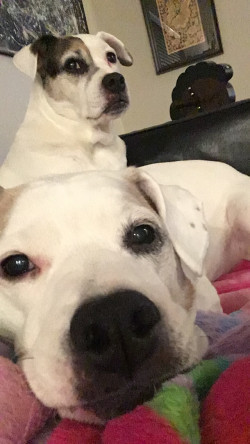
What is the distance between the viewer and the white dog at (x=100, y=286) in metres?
0.62

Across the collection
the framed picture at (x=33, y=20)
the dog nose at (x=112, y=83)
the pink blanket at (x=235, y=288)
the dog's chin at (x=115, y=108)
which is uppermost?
the framed picture at (x=33, y=20)

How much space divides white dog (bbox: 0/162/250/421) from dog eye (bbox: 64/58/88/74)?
4.75ft

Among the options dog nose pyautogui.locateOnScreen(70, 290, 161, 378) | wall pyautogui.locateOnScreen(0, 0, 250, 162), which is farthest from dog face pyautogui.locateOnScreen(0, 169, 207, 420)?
wall pyautogui.locateOnScreen(0, 0, 250, 162)

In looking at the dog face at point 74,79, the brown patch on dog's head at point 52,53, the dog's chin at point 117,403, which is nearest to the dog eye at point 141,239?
the dog's chin at point 117,403

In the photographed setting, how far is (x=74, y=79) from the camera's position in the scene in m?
2.35

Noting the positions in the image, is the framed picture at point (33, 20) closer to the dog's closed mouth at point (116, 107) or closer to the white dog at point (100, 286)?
the dog's closed mouth at point (116, 107)

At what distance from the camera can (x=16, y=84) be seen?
2.82m

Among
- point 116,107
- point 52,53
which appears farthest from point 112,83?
point 52,53

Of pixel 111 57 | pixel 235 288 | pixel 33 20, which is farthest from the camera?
pixel 33 20

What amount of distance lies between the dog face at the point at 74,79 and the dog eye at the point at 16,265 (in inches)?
61.6

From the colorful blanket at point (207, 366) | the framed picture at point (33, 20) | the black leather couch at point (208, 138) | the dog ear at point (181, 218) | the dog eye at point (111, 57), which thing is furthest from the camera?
the framed picture at point (33, 20)

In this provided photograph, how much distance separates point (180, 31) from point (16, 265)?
3602mm

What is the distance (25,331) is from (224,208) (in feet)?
3.39

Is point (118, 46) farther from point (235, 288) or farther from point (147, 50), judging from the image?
point (235, 288)
